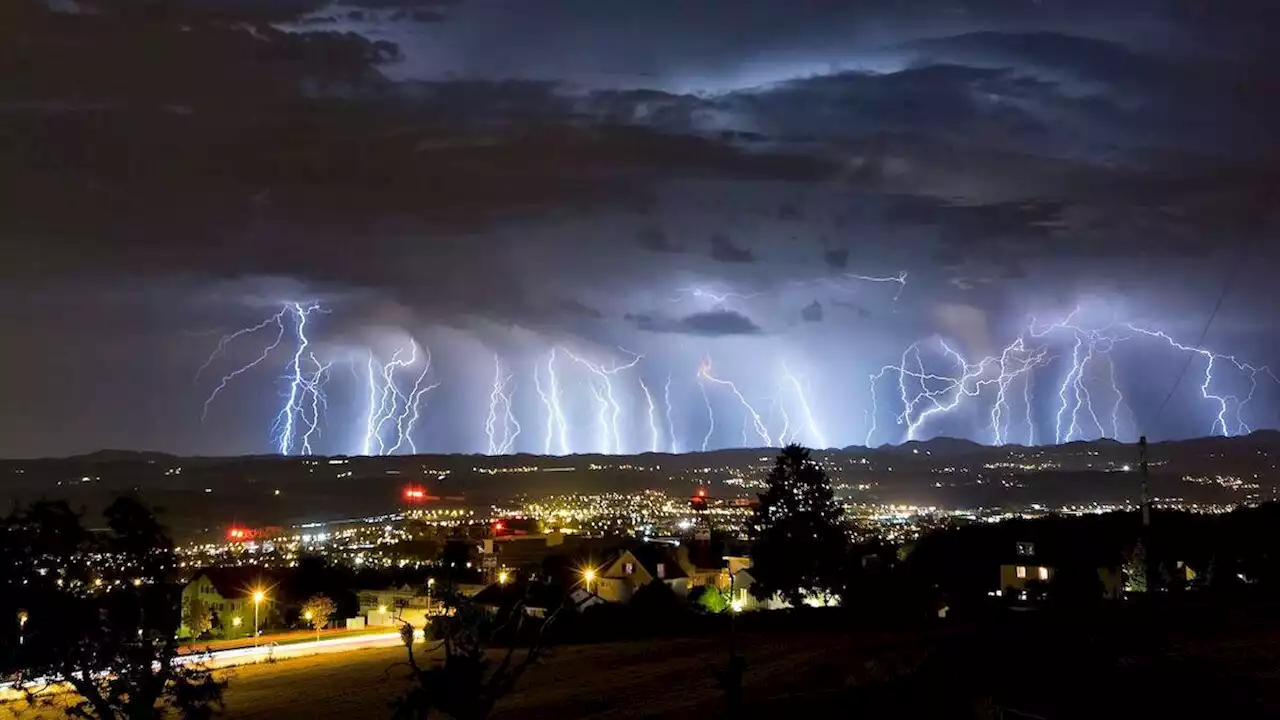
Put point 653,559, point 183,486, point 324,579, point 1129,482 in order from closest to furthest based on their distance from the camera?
point 653,559
point 324,579
point 1129,482
point 183,486

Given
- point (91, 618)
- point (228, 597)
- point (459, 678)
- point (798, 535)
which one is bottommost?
point (228, 597)

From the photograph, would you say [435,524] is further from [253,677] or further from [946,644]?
[946,644]

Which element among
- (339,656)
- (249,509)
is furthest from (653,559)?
(249,509)

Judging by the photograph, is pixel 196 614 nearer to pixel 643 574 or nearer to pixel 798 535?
pixel 643 574

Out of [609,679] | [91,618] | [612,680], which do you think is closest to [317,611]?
[609,679]

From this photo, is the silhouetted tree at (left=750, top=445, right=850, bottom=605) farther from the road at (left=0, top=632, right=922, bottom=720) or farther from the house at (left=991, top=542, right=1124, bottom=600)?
the road at (left=0, top=632, right=922, bottom=720)

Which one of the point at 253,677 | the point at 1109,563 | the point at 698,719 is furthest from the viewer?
the point at 1109,563
